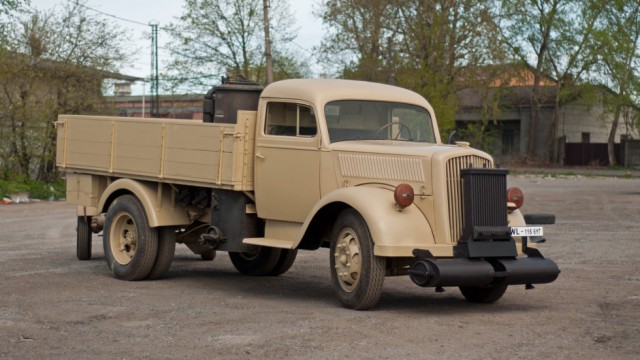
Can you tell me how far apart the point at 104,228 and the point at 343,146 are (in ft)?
11.8

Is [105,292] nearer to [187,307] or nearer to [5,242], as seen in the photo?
[187,307]

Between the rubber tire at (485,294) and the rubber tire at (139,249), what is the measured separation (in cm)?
364

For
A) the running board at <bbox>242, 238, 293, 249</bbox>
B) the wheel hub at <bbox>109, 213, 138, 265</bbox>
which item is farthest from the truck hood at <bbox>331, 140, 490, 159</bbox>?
the wheel hub at <bbox>109, 213, 138, 265</bbox>

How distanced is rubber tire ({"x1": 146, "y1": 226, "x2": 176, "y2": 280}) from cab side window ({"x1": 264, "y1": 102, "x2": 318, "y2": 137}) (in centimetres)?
192

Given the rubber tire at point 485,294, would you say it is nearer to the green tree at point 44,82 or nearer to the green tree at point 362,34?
the green tree at point 44,82

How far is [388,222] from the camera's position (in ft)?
31.0

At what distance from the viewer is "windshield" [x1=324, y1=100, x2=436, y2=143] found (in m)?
10.9

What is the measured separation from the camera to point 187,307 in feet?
32.4

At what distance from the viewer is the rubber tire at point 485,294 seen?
10.3 meters

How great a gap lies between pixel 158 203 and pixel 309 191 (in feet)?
7.32

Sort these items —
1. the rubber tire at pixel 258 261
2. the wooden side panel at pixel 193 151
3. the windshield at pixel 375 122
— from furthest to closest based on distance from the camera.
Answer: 1. the rubber tire at pixel 258 261
2. the wooden side panel at pixel 193 151
3. the windshield at pixel 375 122

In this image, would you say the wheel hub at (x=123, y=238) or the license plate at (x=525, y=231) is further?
the wheel hub at (x=123, y=238)

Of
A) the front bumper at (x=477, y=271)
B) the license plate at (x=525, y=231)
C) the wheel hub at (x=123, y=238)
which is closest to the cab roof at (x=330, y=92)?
the front bumper at (x=477, y=271)

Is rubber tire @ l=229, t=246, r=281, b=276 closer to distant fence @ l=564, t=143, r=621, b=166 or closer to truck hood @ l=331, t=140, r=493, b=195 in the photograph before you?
truck hood @ l=331, t=140, r=493, b=195
